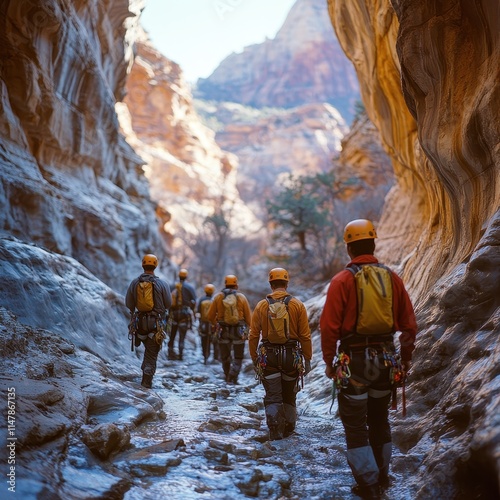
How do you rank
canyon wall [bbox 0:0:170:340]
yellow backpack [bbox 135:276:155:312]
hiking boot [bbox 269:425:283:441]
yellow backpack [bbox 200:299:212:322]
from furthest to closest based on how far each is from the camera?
yellow backpack [bbox 200:299:212:322] → canyon wall [bbox 0:0:170:340] → yellow backpack [bbox 135:276:155:312] → hiking boot [bbox 269:425:283:441]

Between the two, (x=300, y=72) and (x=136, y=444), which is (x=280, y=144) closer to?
(x=300, y=72)

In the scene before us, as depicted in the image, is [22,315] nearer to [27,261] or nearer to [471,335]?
[27,261]

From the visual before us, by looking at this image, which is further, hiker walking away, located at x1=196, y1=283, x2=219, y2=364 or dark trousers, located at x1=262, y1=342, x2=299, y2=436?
hiker walking away, located at x1=196, y1=283, x2=219, y2=364

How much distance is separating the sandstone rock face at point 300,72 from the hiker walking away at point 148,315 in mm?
102975

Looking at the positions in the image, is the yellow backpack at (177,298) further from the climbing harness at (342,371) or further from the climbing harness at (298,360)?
the climbing harness at (342,371)

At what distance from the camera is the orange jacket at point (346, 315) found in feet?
10.7

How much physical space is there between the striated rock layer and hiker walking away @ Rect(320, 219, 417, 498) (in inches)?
16.0

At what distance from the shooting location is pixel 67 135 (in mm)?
12008

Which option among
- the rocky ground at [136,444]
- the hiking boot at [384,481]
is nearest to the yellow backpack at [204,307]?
the rocky ground at [136,444]

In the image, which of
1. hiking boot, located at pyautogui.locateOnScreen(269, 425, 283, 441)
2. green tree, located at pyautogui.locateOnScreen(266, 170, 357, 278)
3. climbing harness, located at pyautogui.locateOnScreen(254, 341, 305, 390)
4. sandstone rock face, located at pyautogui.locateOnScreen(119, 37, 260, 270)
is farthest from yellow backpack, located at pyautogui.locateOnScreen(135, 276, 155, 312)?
sandstone rock face, located at pyautogui.locateOnScreen(119, 37, 260, 270)

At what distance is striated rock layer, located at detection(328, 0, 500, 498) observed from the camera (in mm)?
2893

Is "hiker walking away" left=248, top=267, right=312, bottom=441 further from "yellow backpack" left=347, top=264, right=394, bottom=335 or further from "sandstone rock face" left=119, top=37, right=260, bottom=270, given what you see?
"sandstone rock face" left=119, top=37, right=260, bottom=270

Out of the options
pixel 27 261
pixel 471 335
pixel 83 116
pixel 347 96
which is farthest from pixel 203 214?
pixel 347 96

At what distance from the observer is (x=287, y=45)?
365 feet
